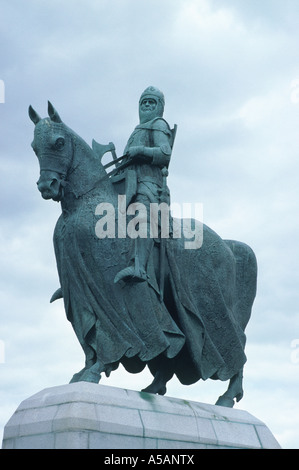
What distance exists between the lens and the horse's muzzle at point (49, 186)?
11.0 meters

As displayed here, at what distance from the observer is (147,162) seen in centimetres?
1193

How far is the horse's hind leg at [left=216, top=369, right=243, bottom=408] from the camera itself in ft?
40.2

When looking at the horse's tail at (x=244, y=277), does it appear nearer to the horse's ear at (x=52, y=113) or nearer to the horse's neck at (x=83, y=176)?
the horse's neck at (x=83, y=176)

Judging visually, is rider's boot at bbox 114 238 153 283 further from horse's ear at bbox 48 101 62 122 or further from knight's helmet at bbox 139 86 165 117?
knight's helmet at bbox 139 86 165 117

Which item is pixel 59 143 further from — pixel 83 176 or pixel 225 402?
pixel 225 402

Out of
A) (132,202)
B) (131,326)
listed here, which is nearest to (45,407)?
(131,326)

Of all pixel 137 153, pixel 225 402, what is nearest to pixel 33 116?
pixel 137 153

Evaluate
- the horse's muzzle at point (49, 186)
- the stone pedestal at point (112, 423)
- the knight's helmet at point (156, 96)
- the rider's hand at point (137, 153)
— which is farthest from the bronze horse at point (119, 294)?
the knight's helmet at point (156, 96)

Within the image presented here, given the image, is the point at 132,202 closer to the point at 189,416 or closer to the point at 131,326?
the point at 131,326

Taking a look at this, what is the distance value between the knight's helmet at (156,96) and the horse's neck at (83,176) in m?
1.56

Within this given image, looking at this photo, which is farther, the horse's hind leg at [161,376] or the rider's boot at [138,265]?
the horse's hind leg at [161,376]

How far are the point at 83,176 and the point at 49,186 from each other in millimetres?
586

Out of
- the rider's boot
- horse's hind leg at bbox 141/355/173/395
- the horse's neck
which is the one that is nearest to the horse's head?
the horse's neck
